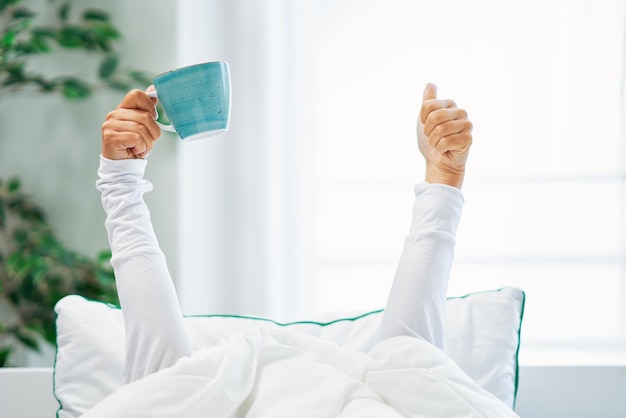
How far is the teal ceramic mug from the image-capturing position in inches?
44.7

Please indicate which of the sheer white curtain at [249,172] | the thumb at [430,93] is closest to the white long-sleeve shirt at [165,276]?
the thumb at [430,93]

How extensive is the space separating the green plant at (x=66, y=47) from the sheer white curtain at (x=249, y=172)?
0.21 meters

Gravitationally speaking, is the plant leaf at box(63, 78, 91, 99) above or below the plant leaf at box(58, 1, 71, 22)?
below

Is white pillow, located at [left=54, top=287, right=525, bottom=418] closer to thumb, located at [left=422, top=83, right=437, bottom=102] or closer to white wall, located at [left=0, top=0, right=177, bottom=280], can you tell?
thumb, located at [left=422, top=83, right=437, bottom=102]

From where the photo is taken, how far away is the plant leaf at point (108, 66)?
2.20 meters

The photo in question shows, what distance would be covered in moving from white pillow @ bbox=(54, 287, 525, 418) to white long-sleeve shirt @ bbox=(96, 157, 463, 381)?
111mm

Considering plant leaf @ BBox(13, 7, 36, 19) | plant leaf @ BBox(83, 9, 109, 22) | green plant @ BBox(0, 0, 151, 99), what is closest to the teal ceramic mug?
green plant @ BBox(0, 0, 151, 99)

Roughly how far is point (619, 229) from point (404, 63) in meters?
0.74

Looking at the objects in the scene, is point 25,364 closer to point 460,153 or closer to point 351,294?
point 351,294

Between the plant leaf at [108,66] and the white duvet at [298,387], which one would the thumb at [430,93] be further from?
the plant leaf at [108,66]

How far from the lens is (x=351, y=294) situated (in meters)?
2.21

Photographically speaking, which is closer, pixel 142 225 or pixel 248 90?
Result: pixel 142 225

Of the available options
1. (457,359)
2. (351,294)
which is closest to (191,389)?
(457,359)

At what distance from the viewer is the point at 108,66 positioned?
2199 mm
